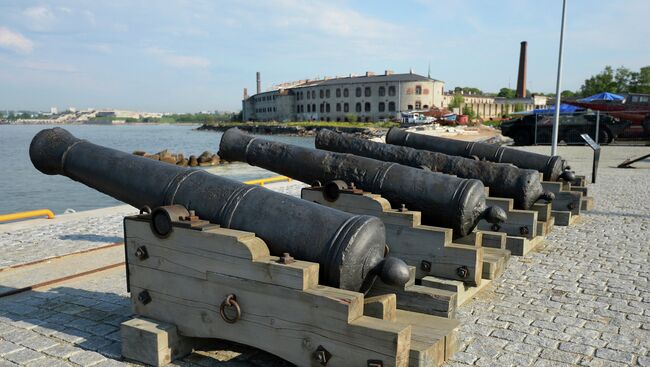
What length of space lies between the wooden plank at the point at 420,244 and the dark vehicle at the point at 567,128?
2228cm

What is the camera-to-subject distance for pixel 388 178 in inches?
A: 195

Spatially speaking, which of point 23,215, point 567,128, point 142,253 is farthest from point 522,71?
point 142,253

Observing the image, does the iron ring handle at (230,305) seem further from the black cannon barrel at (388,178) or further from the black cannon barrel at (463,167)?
the black cannon barrel at (463,167)

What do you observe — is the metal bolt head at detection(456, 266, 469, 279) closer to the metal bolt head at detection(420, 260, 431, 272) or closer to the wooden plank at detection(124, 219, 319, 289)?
the metal bolt head at detection(420, 260, 431, 272)

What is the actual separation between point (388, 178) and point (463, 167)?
5.73 ft

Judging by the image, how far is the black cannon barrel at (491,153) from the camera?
7.96 meters

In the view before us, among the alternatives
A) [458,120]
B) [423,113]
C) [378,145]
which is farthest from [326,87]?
[378,145]

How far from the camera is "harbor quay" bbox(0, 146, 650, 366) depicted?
336cm

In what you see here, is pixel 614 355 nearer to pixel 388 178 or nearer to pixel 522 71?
pixel 388 178

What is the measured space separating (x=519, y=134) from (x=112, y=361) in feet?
87.3

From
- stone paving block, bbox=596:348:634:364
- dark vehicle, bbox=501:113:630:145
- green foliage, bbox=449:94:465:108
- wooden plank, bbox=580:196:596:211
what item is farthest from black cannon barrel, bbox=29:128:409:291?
green foliage, bbox=449:94:465:108

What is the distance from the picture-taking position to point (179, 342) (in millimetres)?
3295

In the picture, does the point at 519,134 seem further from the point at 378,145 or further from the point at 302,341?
the point at 302,341

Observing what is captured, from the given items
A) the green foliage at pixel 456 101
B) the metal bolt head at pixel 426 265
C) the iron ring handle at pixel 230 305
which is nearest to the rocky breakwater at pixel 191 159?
the metal bolt head at pixel 426 265
